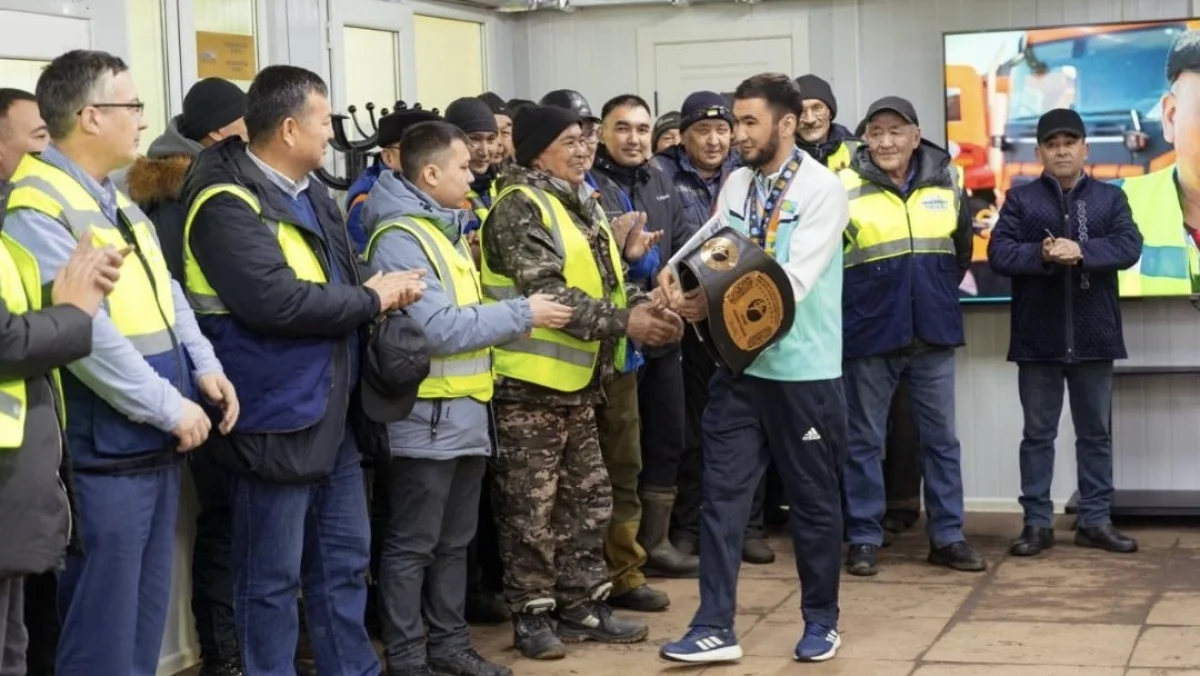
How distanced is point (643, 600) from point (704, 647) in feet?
2.62

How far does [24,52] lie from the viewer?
16.8 ft

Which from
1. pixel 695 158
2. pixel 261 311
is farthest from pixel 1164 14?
pixel 261 311

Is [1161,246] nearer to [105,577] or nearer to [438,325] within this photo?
[438,325]

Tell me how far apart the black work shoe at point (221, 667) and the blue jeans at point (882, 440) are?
2549 millimetres

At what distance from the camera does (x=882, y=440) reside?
6.66m

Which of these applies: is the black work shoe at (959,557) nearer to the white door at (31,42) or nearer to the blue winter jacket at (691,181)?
the blue winter jacket at (691,181)

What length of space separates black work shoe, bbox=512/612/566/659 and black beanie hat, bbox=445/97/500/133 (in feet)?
5.73

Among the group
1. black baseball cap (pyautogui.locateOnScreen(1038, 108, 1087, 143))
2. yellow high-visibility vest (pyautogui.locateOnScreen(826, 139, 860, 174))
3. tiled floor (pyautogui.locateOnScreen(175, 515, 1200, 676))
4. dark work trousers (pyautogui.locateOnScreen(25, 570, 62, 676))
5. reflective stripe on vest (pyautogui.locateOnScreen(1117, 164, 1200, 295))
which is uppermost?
black baseball cap (pyautogui.locateOnScreen(1038, 108, 1087, 143))

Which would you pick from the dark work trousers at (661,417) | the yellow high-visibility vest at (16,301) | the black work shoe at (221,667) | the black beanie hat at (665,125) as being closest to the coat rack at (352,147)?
the black beanie hat at (665,125)

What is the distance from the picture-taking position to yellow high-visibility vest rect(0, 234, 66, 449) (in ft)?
11.1

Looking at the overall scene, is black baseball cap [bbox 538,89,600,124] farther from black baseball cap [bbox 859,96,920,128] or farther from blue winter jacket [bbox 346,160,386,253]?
black baseball cap [bbox 859,96,920,128]

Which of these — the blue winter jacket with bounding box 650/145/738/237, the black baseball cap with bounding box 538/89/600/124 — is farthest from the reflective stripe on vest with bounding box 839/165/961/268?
the black baseball cap with bounding box 538/89/600/124

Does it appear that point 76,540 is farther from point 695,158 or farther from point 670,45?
point 670,45

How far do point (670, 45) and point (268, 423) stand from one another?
4225mm
